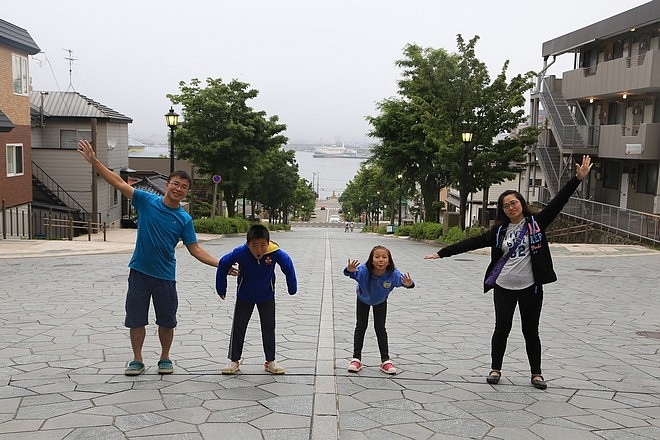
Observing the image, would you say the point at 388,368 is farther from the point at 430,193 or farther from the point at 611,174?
the point at 430,193

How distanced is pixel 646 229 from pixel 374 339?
1711 centimetres

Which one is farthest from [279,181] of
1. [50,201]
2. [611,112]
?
[611,112]

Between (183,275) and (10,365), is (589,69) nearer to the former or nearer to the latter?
(183,275)

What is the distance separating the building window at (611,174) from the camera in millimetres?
27767

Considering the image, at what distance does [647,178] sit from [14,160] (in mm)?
25188

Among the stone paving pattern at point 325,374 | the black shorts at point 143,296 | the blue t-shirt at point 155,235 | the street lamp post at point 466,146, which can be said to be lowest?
the stone paving pattern at point 325,374

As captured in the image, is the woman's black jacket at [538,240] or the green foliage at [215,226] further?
the green foliage at [215,226]

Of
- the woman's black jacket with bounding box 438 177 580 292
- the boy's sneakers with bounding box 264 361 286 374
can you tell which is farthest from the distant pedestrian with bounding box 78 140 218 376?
the woman's black jacket with bounding box 438 177 580 292

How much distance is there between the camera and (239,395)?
16.8 ft

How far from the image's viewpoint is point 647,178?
25078 millimetres

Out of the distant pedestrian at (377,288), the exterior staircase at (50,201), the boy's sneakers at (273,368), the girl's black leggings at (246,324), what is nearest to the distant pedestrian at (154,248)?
the girl's black leggings at (246,324)

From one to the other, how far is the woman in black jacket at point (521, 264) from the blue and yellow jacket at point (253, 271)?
1.67 metres

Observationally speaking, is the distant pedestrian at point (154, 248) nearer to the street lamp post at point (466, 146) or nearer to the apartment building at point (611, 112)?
the street lamp post at point (466, 146)

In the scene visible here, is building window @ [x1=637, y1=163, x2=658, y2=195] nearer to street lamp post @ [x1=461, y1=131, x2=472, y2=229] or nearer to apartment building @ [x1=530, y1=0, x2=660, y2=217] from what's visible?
apartment building @ [x1=530, y1=0, x2=660, y2=217]
